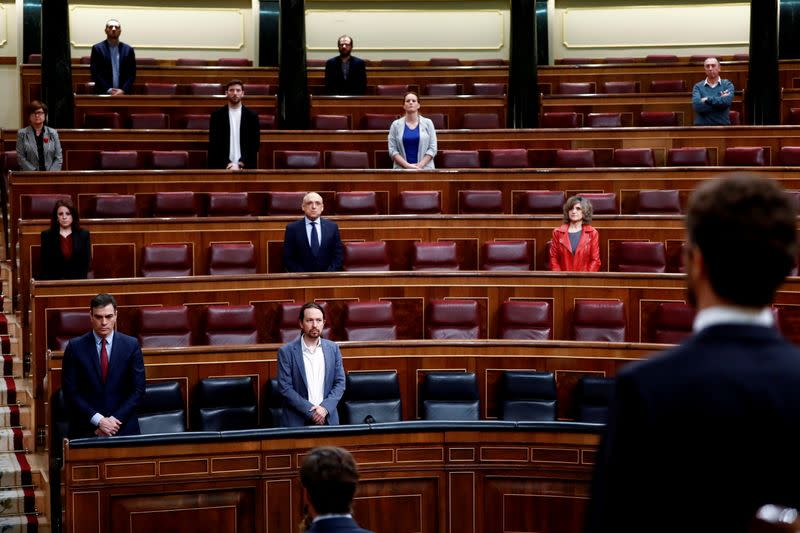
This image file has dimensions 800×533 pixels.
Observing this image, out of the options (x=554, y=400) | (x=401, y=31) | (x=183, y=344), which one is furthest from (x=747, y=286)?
(x=401, y=31)

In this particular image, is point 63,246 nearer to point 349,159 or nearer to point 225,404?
point 225,404

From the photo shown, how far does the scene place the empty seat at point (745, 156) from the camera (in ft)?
23.9

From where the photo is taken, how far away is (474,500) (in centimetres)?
400

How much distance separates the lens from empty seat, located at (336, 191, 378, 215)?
6.71 meters

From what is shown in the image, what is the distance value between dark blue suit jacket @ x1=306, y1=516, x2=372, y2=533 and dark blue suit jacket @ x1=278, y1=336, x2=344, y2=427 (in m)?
2.69

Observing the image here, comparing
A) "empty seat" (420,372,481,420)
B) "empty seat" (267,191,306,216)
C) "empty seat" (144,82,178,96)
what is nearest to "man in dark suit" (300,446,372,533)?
"empty seat" (420,372,481,420)

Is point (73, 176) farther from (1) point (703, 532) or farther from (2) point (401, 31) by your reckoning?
(1) point (703, 532)

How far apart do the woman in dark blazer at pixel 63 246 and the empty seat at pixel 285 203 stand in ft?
4.51

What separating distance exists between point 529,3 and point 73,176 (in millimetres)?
3954

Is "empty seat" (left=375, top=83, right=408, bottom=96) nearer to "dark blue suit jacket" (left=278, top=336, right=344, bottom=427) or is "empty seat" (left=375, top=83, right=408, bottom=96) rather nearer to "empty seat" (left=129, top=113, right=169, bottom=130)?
"empty seat" (left=129, top=113, right=169, bottom=130)

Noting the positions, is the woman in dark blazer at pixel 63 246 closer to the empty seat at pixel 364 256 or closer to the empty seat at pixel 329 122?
the empty seat at pixel 364 256

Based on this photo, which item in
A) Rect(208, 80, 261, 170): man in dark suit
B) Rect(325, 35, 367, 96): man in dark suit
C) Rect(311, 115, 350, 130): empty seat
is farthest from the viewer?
Rect(325, 35, 367, 96): man in dark suit

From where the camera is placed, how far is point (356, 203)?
6727 mm

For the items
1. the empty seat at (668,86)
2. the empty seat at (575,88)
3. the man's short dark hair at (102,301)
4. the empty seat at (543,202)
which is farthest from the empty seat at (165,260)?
the empty seat at (668,86)
